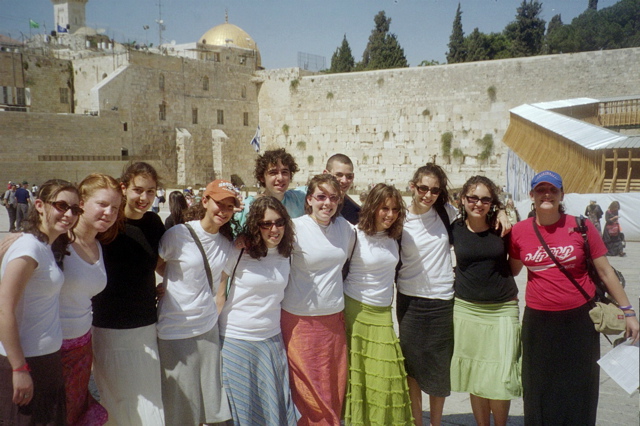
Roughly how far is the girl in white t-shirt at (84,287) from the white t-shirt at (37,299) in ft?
0.39

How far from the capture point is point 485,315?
111 inches

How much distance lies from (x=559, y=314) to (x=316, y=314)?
1.25 metres

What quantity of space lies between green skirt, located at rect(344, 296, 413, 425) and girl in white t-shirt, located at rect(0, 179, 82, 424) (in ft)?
4.69

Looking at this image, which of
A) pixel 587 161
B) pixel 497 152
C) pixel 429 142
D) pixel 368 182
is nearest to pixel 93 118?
pixel 368 182

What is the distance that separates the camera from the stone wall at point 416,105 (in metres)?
18.0

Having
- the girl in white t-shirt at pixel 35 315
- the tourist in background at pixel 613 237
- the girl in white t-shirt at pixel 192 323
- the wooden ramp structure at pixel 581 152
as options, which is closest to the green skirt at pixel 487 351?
the girl in white t-shirt at pixel 192 323

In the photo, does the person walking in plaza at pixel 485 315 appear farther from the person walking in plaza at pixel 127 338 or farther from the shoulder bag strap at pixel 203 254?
the person walking in plaza at pixel 127 338

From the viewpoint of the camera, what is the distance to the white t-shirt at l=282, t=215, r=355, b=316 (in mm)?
2697

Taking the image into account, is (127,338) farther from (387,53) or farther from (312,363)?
(387,53)

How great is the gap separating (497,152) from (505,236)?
18041 millimetres

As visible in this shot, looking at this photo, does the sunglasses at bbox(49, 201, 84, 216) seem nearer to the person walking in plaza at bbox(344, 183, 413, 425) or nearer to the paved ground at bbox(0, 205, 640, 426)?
the person walking in plaza at bbox(344, 183, 413, 425)

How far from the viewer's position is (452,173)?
20719 mm

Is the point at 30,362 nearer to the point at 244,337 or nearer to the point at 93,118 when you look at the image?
the point at 244,337

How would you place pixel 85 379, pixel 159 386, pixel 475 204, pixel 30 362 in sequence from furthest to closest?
pixel 475 204 < pixel 159 386 < pixel 85 379 < pixel 30 362
